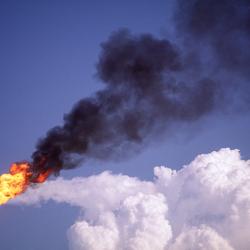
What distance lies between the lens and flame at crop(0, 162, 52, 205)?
6431 cm

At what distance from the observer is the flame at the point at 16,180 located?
211 feet

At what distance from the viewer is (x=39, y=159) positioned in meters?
67.2

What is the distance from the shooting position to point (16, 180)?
6538cm

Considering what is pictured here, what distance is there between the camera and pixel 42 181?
66250mm

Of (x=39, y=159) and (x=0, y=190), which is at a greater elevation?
(x=39, y=159)

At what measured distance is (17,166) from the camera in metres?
66.1

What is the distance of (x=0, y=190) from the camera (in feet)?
211

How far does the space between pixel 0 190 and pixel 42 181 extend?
18.9 ft

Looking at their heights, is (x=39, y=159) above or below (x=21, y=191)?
above

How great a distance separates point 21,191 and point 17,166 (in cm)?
354

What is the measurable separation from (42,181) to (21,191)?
10.3ft

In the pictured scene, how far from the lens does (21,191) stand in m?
65.2

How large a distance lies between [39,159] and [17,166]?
319 cm
